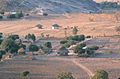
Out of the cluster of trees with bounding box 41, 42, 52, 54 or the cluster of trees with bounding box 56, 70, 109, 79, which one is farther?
the cluster of trees with bounding box 41, 42, 52, 54

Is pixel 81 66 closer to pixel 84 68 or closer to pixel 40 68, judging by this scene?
pixel 84 68

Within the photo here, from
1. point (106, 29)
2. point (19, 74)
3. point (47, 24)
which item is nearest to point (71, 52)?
point (19, 74)

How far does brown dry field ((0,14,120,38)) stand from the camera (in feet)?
280

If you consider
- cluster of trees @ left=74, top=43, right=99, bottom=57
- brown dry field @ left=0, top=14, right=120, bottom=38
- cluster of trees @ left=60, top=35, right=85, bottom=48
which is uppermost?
cluster of trees @ left=74, top=43, right=99, bottom=57

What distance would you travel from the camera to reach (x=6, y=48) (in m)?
57.3

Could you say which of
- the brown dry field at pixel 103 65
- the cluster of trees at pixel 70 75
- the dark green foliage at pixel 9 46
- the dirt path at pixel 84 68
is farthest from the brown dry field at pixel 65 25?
the cluster of trees at pixel 70 75

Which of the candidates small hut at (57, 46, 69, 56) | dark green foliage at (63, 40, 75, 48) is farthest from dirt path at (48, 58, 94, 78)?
dark green foliage at (63, 40, 75, 48)

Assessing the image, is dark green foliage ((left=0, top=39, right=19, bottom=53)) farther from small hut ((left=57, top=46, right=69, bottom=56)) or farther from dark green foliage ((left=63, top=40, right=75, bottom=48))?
dark green foliage ((left=63, top=40, right=75, bottom=48))

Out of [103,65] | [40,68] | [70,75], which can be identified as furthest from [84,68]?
[70,75]

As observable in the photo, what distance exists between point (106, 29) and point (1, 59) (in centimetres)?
3805

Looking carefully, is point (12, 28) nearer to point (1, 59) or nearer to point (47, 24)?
point (47, 24)

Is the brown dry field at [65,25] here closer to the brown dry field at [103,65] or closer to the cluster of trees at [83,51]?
Result: the cluster of trees at [83,51]

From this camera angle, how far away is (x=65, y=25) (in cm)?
9850

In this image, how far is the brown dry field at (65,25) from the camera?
85.3 m
